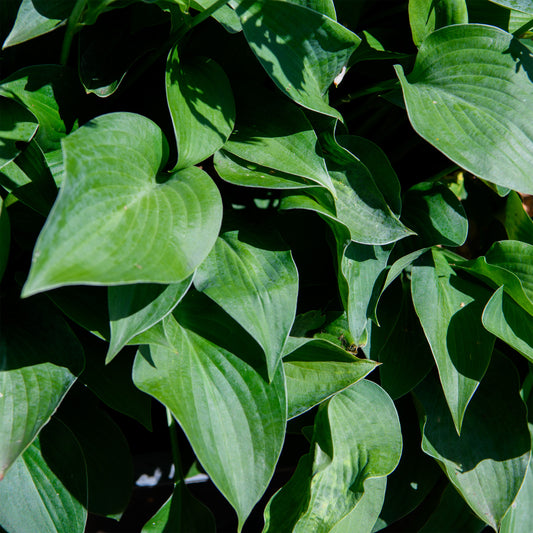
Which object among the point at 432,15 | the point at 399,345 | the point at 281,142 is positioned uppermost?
the point at 432,15

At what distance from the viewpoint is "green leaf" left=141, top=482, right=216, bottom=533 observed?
3.09ft

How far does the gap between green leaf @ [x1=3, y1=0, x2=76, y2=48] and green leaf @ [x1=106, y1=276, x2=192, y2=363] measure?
373 millimetres

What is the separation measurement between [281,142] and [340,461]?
0.50 meters

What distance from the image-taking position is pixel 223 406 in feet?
2.54

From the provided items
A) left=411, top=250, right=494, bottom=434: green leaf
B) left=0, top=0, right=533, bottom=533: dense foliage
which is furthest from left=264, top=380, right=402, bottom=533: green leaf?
left=411, top=250, right=494, bottom=434: green leaf

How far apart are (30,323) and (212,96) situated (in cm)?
42

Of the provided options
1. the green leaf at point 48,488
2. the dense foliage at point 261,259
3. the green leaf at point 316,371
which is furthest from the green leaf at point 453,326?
the green leaf at point 48,488

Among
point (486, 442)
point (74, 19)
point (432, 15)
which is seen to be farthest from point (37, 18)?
point (486, 442)

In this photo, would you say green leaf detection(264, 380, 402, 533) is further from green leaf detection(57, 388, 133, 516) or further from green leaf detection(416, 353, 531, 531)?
green leaf detection(57, 388, 133, 516)

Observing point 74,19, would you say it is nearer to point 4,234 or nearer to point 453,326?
point 4,234

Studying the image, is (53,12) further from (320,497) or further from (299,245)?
(320,497)

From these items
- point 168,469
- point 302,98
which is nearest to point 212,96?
point 302,98

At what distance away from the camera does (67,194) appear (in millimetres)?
534

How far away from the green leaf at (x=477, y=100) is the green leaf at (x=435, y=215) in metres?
0.17
